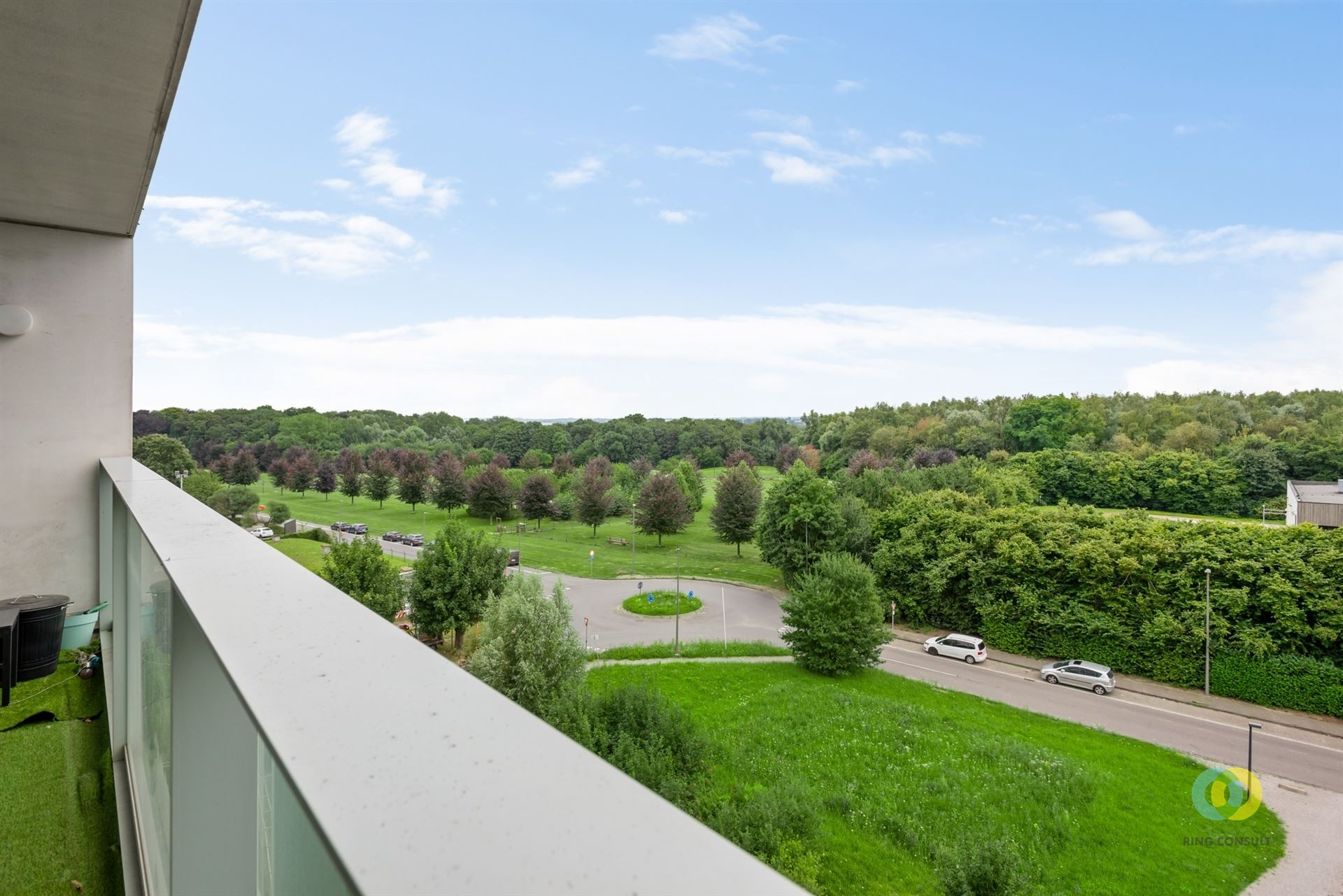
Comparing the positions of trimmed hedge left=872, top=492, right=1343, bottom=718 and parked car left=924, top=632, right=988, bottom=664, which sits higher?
trimmed hedge left=872, top=492, right=1343, bottom=718

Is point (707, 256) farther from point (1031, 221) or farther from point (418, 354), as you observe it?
point (418, 354)

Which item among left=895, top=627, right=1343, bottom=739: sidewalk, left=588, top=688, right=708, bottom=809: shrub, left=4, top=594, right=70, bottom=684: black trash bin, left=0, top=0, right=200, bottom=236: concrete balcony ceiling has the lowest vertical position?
left=895, top=627, right=1343, bottom=739: sidewalk

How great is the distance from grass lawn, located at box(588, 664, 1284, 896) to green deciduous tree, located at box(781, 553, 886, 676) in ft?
4.27

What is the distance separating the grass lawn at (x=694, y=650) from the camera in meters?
16.2

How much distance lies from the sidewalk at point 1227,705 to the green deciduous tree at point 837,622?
477 centimetres

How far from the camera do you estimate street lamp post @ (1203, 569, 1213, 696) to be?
15.2 meters

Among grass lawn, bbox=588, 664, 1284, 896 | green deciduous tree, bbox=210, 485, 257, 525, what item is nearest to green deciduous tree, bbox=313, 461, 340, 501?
green deciduous tree, bbox=210, 485, 257, 525

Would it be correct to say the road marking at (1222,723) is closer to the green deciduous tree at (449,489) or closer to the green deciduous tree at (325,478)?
the green deciduous tree at (449,489)

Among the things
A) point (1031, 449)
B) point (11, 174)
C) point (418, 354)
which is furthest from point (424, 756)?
point (418, 354)

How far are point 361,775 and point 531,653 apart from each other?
36.9ft

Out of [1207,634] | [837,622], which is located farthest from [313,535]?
[1207,634]

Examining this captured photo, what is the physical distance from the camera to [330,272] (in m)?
36.8

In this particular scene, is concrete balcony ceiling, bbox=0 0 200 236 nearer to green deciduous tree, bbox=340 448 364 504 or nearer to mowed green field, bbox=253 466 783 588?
mowed green field, bbox=253 466 783 588

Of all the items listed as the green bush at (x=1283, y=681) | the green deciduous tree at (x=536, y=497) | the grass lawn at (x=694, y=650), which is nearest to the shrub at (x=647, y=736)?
the grass lawn at (x=694, y=650)
